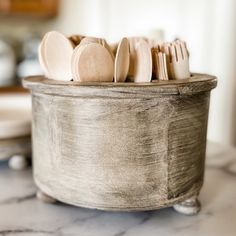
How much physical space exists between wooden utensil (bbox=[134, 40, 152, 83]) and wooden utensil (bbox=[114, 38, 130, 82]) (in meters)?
0.01

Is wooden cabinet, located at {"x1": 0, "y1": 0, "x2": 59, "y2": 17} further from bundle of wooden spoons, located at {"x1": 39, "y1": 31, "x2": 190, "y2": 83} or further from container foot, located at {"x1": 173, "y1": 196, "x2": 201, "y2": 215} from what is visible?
container foot, located at {"x1": 173, "y1": 196, "x2": 201, "y2": 215}

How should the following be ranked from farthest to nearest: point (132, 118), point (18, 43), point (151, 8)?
point (18, 43), point (151, 8), point (132, 118)

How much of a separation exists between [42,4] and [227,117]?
1.40 meters

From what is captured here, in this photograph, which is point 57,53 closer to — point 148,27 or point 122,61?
point 122,61

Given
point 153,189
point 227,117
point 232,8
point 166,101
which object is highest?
point 232,8

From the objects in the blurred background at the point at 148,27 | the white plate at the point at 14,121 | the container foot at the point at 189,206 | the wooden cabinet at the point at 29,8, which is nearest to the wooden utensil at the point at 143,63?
the container foot at the point at 189,206

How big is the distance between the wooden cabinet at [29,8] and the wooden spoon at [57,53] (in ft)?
5.52

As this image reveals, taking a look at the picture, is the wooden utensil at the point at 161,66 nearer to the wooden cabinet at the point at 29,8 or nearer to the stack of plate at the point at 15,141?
the stack of plate at the point at 15,141

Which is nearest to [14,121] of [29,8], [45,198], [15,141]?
[15,141]

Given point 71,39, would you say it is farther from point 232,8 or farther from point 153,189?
point 232,8

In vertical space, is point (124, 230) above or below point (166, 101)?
below

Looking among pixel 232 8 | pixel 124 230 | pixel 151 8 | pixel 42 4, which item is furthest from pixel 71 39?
pixel 42 4

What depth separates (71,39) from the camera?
1.59 ft

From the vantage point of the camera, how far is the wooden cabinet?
6.49ft
